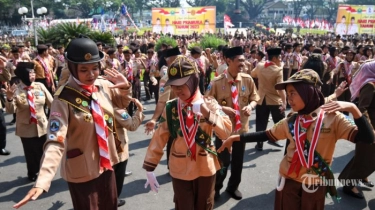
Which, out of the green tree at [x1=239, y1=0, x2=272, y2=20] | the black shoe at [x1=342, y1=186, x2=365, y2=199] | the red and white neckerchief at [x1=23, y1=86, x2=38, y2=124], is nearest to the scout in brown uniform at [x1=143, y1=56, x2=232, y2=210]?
the black shoe at [x1=342, y1=186, x2=365, y2=199]

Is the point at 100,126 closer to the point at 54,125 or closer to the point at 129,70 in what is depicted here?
the point at 54,125

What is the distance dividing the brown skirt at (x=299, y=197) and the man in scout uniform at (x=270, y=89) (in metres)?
3.55

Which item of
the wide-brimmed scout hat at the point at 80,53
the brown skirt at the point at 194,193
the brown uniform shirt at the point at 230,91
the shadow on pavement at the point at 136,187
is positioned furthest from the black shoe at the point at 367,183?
the wide-brimmed scout hat at the point at 80,53

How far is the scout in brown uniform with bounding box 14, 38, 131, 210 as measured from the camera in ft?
8.96

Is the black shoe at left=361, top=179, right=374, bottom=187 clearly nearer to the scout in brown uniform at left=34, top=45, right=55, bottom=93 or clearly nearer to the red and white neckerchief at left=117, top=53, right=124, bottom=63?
the red and white neckerchief at left=117, top=53, right=124, bottom=63

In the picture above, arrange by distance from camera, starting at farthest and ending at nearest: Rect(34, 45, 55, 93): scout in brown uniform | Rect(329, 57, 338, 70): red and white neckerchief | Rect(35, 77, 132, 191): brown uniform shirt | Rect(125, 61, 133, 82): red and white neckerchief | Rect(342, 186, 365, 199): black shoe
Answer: Rect(329, 57, 338, 70): red and white neckerchief < Rect(125, 61, 133, 82): red and white neckerchief < Rect(34, 45, 55, 93): scout in brown uniform < Rect(342, 186, 365, 199): black shoe < Rect(35, 77, 132, 191): brown uniform shirt

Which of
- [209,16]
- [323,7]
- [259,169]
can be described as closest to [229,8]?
[323,7]

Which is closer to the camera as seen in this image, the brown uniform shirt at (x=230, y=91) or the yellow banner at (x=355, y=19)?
the brown uniform shirt at (x=230, y=91)

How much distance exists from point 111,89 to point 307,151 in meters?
1.95

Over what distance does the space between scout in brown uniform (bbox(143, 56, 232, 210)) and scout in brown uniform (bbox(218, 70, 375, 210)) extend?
622mm

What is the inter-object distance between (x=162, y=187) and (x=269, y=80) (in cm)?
300

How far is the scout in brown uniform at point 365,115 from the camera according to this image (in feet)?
14.5

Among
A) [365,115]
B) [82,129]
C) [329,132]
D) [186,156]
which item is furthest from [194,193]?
[365,115]

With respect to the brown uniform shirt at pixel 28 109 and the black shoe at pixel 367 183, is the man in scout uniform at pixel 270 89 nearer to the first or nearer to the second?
the black shoe at pixel 367 183
